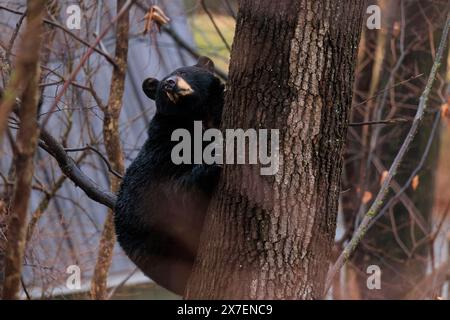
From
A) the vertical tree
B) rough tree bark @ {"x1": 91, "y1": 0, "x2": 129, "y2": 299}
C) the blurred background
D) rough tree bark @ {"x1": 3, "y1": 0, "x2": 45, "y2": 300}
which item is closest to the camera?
rough tree bark @ {"x1": 3, "y1": 0, "x2": 45, "y2": 300}

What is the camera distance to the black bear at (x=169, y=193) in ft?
12.1

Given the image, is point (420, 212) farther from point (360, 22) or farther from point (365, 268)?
point (360, 22)

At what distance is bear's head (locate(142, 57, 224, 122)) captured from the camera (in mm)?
4348

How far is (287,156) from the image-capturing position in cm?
297

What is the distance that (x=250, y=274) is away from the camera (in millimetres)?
2973

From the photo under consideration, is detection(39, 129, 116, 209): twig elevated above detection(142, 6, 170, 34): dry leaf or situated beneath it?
situated beneath

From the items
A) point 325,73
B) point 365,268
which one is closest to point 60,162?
point 325,73

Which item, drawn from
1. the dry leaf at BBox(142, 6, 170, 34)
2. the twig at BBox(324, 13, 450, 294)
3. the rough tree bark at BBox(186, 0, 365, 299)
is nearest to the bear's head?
the dry leaf at BBox(142, 6, 170, 34)

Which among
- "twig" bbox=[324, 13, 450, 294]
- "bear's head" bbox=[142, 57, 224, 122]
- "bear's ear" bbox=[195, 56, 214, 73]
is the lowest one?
"twig" bbox=[324, 13, 450, 294]

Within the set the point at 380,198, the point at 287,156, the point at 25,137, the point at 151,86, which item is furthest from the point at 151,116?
the point at 25,137

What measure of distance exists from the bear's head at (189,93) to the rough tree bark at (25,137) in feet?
7.24

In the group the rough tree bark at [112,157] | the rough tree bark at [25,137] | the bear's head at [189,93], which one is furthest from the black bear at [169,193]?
the rough tree bark at [25,137]

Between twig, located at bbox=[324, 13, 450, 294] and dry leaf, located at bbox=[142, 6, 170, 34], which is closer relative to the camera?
twig, located at bbox=[324, 13, 450, 294]

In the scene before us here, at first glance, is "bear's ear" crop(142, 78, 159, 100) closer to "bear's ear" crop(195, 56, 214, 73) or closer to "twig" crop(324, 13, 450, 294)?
"bear's ear" crop(195, 56, 214, 73)
